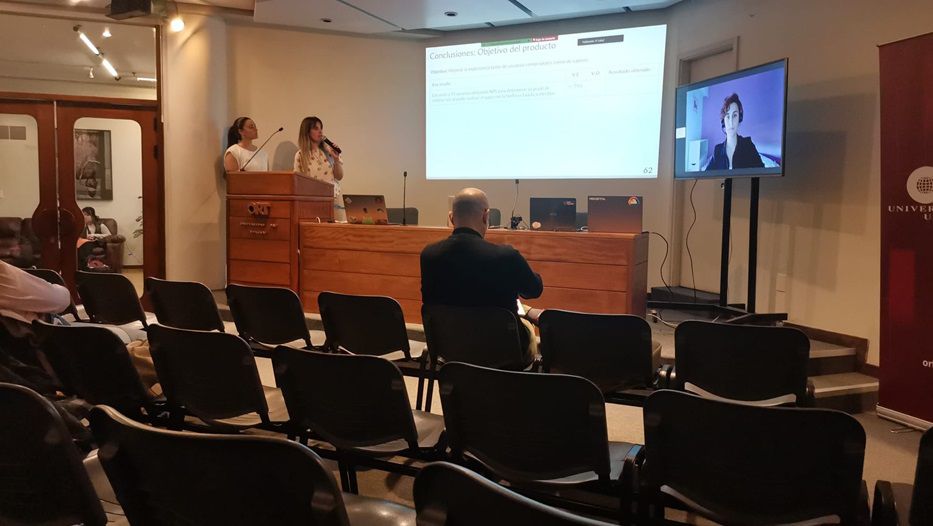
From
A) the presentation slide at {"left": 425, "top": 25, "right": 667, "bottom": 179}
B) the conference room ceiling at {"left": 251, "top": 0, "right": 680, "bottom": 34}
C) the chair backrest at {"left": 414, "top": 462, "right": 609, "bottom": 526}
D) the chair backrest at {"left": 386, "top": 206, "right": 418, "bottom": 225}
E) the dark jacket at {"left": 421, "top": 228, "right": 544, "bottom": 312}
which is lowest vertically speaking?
the chair backrest at {"left": 414, "top": 462, "right": 609, "bottom": 526}

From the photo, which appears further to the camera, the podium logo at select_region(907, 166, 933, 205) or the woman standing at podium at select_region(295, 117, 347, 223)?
the woman standing at podium at select_region(295, 117, 347, 223)

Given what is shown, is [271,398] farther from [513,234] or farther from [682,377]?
[513,234]

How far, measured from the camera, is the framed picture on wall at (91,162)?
6.79 meters

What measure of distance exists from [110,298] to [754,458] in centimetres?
349

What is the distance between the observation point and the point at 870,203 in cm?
446

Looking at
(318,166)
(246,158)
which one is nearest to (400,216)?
(318,166)

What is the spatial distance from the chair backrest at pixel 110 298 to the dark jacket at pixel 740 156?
13.8ft

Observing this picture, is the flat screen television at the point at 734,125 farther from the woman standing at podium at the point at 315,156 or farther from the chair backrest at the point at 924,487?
the chair backrest at the point at 924,487

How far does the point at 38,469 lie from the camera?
5.00 feet

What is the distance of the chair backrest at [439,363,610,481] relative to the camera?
5.96ft

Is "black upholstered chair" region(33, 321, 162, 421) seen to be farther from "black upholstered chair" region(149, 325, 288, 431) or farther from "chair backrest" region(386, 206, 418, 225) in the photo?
"chair backrest" region(386, 206, 418, 225)

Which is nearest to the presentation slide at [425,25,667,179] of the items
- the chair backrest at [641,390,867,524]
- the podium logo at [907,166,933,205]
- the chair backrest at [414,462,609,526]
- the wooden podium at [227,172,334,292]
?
the wooden podium at [227,172,334,292]

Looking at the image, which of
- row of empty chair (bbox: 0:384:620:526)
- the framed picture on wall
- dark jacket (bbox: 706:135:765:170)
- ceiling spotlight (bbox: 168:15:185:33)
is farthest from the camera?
the framed picture on wall

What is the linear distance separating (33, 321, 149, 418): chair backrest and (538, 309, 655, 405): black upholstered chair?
1.63 meters
